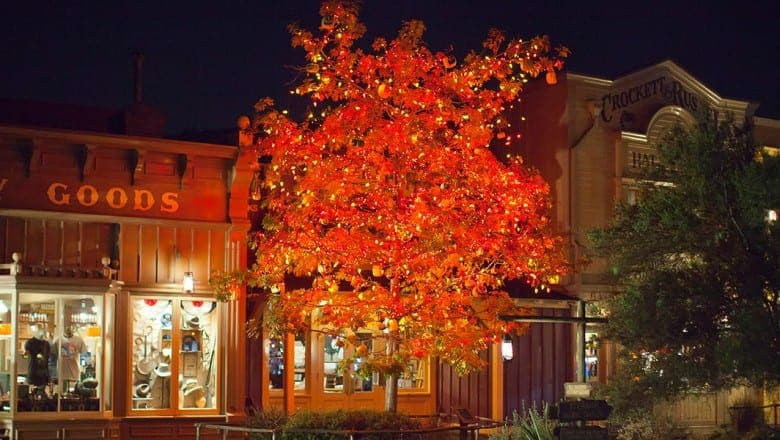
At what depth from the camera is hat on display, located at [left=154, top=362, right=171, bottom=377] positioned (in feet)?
70.0

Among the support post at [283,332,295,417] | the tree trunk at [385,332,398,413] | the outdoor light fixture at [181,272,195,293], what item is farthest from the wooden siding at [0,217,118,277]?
the tree trunk at [385,332,398,413]

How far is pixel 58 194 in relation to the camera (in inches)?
811

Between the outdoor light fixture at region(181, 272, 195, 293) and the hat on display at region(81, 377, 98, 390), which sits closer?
the hat on display at region(81, 377, 98, 390)

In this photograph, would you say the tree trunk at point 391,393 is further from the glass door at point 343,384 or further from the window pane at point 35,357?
the window pane at point 35,357

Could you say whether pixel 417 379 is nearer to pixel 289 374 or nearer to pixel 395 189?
pixel 289 374

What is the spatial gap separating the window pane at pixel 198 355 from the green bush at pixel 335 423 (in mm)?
2861

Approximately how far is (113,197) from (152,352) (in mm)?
2829

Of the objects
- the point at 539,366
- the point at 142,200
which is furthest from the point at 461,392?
the point at 142,200

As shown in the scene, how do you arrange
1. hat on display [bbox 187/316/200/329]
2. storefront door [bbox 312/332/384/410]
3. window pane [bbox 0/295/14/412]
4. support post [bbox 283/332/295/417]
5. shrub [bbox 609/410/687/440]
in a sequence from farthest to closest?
1. storefront door [bbox 312/332/384/410]
2. support post [bbox 283/332/295/417]
3. hat on display [bbox 187/316/200/329]
4. window pane [bbox 0/295/14/412]
5. shrub [bbox 609/410/687/440]

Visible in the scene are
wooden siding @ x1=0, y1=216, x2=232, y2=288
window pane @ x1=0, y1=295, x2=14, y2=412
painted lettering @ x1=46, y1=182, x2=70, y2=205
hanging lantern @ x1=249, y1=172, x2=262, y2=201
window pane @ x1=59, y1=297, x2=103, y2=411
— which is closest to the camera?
window pane @ x1=0, y1=295, x2=14, y2=412

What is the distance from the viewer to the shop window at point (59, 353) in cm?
1978

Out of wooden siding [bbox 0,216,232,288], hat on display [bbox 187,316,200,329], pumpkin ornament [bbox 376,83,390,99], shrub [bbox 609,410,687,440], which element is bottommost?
shrub [bbox 609,410,687,440]

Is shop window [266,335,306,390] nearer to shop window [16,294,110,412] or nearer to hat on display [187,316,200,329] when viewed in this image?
hat on display [187,316,200,329]

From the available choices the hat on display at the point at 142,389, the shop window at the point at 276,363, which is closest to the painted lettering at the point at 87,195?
the hat on display at the point at 142,389
